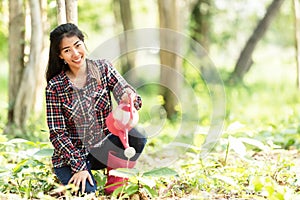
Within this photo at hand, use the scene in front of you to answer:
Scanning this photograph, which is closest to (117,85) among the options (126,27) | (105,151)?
(105,151)

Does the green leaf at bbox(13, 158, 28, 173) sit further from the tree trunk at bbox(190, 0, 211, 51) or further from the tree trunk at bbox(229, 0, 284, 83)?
the tree trunk at bbox(190, 0, 211, 51)

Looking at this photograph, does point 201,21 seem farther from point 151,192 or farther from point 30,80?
point 151,192

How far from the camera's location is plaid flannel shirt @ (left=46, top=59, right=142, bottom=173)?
3256mm

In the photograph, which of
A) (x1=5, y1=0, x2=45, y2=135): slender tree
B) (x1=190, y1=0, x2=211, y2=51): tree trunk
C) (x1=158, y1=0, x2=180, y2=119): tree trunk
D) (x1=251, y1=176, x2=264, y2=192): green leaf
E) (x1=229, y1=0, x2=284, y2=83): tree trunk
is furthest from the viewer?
(x1=190, y1=0, x2=211, y2=51): tree trunk

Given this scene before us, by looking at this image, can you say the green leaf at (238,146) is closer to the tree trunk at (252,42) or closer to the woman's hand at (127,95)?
the woman's hand at (127,95)

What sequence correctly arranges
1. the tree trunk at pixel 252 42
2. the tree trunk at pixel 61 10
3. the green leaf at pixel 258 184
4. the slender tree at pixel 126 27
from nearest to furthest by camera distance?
the green leaf at pixel 258 184, the tree trunk at pixel 61 10, the tree trunk at pixel 252 42, the slender tree at pixel 126 27

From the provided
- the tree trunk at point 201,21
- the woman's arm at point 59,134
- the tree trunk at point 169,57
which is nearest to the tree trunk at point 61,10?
the woman's arm at point 59,134

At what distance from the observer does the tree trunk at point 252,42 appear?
29.7ft

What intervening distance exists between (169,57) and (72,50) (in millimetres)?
4245

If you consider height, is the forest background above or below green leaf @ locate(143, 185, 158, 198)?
above

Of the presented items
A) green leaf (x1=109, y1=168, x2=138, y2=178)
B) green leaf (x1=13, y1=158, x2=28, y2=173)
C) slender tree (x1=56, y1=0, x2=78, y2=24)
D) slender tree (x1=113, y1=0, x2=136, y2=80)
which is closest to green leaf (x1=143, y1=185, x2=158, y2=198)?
green leaf (x1=109, y1=168, x2=138, y2=178)

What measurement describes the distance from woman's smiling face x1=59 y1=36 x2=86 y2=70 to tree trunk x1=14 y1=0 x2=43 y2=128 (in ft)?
7.02

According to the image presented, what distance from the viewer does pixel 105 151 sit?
336 centimetres

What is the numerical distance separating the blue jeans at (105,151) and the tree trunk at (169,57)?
12.4ft
